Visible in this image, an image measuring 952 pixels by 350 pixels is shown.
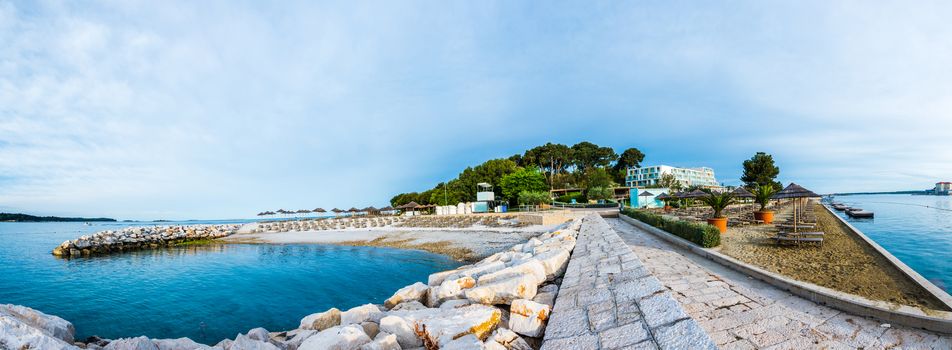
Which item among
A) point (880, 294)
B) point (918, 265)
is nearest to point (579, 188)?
point (918, 265)

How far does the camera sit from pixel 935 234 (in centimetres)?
1708

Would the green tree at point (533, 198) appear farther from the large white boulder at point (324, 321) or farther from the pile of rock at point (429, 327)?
the large white boulder at point (324, 321)

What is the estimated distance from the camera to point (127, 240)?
2780 cm

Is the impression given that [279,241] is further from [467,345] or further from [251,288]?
[467,345]

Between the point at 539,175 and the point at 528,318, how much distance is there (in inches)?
1946

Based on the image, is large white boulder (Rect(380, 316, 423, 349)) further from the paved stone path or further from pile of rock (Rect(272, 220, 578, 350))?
the paved stone path

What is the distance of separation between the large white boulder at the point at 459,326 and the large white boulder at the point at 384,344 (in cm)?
28

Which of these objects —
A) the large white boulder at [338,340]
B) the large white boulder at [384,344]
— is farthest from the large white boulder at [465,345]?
the large white boulder at [338,340]

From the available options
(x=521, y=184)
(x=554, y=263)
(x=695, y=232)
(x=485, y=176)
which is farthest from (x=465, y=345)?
(x=485, y=176)

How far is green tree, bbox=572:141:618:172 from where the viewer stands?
78.2 meters

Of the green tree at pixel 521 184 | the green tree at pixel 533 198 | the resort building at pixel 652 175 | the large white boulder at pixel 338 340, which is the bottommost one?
the large white boulder at pixel 338 340

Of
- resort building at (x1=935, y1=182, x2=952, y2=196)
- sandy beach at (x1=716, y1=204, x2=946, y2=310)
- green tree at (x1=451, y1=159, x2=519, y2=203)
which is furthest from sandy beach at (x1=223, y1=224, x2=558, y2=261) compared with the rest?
resort building at (x1=935, y1=182, x2=952, y2=196)

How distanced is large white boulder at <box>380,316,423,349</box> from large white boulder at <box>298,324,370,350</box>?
0.29 metres

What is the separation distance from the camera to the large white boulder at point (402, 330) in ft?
12.6
